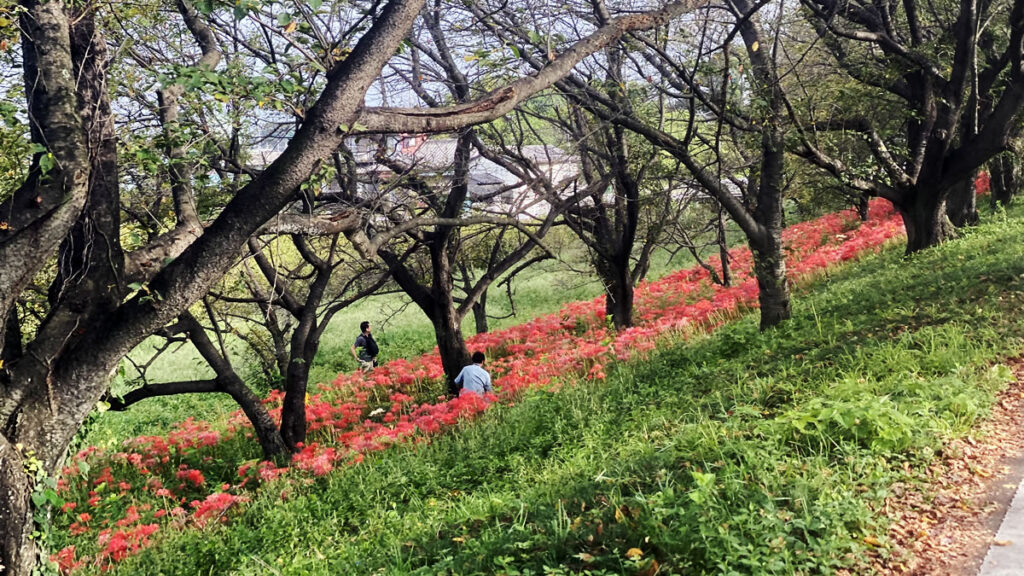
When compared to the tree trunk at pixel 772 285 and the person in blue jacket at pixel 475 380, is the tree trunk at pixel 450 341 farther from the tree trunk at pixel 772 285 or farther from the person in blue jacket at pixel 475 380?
the tree trunk at pixel 772 285

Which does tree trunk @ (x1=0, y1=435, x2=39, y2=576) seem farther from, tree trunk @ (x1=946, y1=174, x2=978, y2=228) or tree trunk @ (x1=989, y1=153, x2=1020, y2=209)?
tree trunk @ (x1=989, y1=153, x2=1020, y2=209)

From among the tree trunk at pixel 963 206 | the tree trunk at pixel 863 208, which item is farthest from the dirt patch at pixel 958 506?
the tree trunk at pixel 863 208

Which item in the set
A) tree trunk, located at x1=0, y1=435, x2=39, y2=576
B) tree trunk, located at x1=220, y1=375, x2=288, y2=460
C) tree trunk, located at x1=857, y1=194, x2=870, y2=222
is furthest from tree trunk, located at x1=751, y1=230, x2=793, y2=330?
tree trunk, located at x1=857, y1=194, x2=870, y2=222

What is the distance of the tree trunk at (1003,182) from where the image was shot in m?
16.3

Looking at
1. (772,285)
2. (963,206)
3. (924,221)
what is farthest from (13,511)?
(963,206)

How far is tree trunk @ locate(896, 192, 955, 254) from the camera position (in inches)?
412

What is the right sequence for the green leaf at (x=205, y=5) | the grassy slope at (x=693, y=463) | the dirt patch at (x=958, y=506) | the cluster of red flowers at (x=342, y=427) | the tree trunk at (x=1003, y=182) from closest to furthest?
the dirt patch at (x=958, y=506) < the grassy slope at (x=693, y=463) < the green leaf at (x=205, y=5) < the cluster of red flowers at (x=342, y=427) < the tree trunk at (x=1003, y=182)

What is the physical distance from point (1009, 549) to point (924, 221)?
864cm

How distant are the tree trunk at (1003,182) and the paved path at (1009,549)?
50.7ft

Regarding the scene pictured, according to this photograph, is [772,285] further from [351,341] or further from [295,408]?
[351,341]

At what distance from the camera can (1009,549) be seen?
339 cm

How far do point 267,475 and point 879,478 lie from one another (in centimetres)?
593

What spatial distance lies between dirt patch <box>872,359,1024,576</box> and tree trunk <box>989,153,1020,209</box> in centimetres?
1456

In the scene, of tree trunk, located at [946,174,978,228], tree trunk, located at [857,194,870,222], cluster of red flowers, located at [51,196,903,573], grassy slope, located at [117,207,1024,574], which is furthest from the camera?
tree trunk, located at [857,194,870,222]
